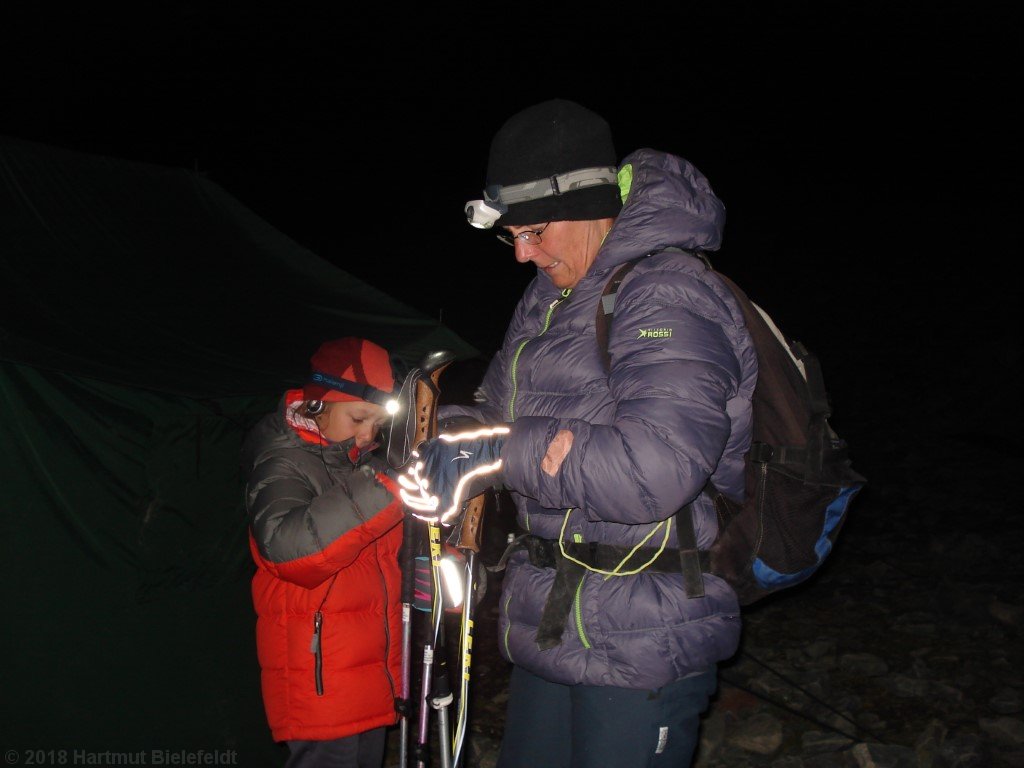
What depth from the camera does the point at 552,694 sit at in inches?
96.1

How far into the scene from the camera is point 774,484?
2152mm

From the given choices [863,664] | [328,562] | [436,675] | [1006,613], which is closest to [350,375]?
[328,562]

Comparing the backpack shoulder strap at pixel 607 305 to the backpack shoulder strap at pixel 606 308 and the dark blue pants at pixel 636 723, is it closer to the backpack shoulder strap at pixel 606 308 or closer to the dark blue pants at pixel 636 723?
the backpack shoulder strap at pixel 606 308

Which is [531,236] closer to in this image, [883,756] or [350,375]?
[350,375]

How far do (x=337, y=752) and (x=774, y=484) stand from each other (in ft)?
6.89

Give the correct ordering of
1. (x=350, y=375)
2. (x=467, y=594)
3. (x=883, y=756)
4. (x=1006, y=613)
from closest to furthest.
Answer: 1. (x=467, y=594)
2. (x=350, y=375)
3. (x=883, y=756)
4. (x=1006, y=613)

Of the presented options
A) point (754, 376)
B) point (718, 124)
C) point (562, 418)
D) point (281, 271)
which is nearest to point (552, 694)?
point (562, 418)

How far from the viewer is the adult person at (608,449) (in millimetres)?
1938

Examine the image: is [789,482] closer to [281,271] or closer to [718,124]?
[281,271]

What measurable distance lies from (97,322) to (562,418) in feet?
10.9

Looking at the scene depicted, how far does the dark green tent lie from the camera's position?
3.82 m

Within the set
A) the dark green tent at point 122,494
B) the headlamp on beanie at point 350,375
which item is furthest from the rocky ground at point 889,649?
the headlamp on beanie at point 350,375

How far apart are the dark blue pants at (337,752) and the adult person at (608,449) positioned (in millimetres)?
1098

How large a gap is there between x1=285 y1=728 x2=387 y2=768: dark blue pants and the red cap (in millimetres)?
1295
